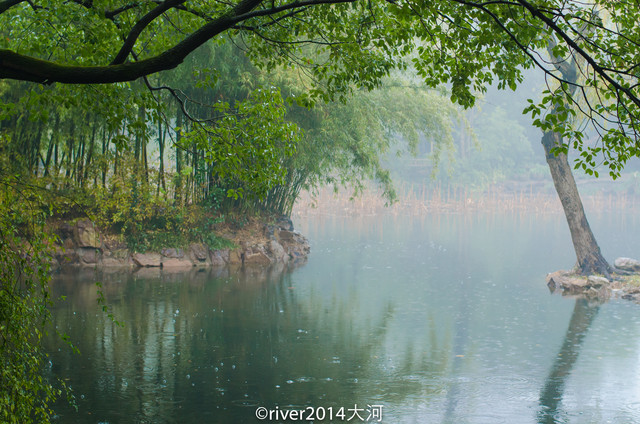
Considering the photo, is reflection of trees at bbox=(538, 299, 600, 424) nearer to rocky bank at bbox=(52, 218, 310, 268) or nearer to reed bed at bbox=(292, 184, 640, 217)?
rocky bank at bbox=(52, 218, 310, 268)

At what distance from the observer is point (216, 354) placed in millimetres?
8602

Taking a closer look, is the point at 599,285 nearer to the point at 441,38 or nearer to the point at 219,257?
the point at 219,257

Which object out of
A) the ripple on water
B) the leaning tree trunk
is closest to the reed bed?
the leaning tree trunk

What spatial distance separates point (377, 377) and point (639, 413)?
2.63 m

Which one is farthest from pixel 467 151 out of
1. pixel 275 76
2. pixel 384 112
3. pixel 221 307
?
pixel 221 307

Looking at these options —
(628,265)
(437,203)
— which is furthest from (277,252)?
(437,203)

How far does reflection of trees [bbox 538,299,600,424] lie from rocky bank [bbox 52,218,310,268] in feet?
24.3

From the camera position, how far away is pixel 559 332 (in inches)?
404

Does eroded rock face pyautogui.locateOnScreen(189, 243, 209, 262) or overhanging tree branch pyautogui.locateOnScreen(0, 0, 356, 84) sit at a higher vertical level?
overhanging tree branch pyautogui.locateOnScreen(0, 0, 356, 84)

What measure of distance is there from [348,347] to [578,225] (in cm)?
734

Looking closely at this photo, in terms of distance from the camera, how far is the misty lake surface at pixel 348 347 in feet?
22.4

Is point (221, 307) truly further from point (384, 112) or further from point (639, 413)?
point (384, 112)

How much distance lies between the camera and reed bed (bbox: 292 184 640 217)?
31.9 metres

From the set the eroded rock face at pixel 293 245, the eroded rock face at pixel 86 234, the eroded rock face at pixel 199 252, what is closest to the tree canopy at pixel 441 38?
the eroded rock face at pixel 86 234
